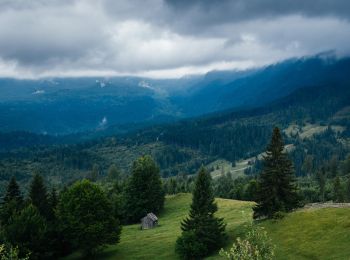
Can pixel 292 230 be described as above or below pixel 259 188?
below

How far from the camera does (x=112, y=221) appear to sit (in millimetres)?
101375

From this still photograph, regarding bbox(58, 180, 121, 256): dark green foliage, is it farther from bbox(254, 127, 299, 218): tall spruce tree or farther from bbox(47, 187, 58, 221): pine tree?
bbox(254, 127, 299, 218): tall spruce tree

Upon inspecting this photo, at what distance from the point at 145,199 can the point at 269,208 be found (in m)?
61.4

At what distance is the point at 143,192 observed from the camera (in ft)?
471

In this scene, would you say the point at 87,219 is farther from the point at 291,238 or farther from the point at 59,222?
the point at 291,238

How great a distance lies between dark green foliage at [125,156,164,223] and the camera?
14275 centimetres

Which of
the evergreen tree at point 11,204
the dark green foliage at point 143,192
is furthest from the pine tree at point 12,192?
the dark green foliage at point 143,192

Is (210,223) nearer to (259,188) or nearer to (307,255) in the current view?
(259,188)

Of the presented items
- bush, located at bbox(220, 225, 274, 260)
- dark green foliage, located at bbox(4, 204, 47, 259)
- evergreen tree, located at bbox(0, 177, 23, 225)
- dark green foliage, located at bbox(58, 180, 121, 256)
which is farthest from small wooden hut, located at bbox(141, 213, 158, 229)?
bush, located at bbox(220, 225, 274, 260)

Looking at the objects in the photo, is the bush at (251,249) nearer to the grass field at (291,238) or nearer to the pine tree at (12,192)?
the grass field at (291,238)

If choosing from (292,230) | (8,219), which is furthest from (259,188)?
(8,219)

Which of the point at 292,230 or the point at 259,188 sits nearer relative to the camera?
the point at 292,230

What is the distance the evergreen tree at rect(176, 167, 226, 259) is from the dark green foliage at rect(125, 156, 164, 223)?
49.9 m

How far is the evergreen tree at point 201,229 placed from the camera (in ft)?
286
